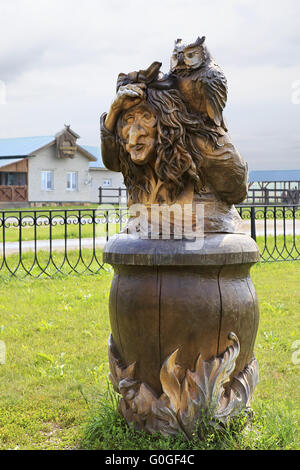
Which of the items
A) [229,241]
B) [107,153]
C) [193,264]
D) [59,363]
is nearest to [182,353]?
[193,264]

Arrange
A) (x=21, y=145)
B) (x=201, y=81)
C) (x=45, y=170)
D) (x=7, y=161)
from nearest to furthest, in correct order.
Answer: (x=201, y=81) → (x=7, y=161) → (x=45, y=170) → (x=21, y=145)

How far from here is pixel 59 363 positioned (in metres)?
4.64

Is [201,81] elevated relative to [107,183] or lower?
lower

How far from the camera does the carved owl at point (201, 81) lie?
286 centimetres

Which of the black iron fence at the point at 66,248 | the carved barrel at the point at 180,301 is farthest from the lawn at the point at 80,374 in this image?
the black iron fence at the point at 66,248

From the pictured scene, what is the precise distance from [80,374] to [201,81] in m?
2.71

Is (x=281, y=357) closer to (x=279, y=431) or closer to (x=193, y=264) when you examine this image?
(x=279, y=431)

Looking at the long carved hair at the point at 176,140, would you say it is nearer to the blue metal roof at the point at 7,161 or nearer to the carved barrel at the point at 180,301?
the carved barrel at the point at 180,301

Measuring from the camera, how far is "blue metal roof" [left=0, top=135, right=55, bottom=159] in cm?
3159

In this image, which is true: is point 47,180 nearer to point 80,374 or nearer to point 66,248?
point 66,248

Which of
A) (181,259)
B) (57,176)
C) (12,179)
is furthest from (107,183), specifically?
(181,259)

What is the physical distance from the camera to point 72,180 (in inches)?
1353

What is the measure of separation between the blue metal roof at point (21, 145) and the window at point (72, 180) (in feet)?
9.42

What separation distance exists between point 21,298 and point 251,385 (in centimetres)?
456
